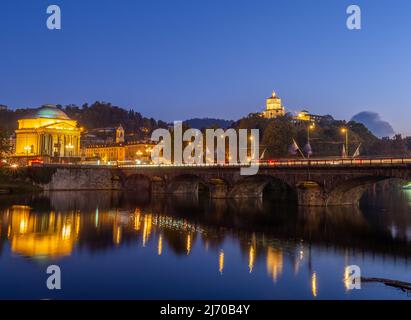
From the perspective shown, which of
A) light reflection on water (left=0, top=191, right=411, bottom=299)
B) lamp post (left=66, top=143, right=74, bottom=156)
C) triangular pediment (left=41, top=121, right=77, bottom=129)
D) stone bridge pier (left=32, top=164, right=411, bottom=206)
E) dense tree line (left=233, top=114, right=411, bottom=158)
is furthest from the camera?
lamp post (left=66, top=143, right=74, bottom=156)

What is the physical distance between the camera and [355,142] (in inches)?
5876

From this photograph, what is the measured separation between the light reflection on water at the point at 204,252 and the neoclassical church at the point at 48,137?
306ft

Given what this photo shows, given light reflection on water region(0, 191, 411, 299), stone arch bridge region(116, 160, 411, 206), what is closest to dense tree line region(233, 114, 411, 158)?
stone arch bridge region(116, 160, 411, 206)

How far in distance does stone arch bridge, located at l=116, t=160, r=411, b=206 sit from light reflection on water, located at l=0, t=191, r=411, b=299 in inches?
153

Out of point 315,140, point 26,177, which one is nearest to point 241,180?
point 26,177

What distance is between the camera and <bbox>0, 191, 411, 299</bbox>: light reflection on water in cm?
2748

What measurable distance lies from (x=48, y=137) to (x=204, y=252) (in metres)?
128

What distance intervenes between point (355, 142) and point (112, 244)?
122339 mm

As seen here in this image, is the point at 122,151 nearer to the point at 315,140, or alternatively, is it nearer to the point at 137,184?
the point at 137,184

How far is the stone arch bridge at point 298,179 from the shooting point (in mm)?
58100

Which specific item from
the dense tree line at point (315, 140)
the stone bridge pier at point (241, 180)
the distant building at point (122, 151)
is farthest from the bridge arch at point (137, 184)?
the distant building at point (122, 151)

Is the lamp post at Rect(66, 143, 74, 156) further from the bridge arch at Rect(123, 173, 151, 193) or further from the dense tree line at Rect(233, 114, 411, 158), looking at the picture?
the dense tree line at Rect(233, 114, 411, 158)
